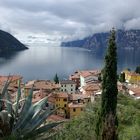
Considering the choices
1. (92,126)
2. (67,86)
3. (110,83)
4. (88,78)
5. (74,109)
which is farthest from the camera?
(88,78)

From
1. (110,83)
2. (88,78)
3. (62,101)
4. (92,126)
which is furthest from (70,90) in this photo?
(92,126)

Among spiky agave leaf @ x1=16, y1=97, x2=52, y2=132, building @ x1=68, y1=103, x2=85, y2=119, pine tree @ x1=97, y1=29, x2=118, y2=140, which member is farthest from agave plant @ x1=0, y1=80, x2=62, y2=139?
building @ x1=68, y1=103, x2=85, y2=119

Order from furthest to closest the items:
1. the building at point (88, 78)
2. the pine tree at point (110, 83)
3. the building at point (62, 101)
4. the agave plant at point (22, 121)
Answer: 1. the building at point (88, 78)
2. the building at point (62, 101)
3. the pine tree at point (110, 83)
4. the agave plant at point (22, 121)

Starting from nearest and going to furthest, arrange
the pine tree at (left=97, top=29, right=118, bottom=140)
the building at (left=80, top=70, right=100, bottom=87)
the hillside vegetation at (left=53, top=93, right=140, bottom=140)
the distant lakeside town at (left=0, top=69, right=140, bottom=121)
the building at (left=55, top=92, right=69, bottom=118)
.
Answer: the hillside vegetation at (left=53, top=93, right=140, bottom=140) < the pine tree at (left=97, top=29, right=118, bottom=140) < the distant lakeside town at (left=0, top=69, right=140, bottom=121) < the building at (left=55, top=92, right=69, bottom=118) < the building at (left=80, top=70, right=100, bottom=87)

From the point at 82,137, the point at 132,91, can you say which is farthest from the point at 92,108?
the point at 132,91

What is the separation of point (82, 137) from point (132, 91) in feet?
169

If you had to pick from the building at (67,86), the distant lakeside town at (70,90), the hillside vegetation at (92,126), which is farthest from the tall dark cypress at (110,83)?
the building at (67,86)

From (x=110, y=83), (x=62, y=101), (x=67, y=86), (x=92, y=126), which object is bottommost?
(x=67, y=86)

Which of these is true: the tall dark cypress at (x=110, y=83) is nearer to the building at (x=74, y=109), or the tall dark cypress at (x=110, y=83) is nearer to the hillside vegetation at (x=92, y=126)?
the hillside vegetation at (x=92, y=126)

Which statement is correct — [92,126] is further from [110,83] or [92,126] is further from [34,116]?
[34,116]

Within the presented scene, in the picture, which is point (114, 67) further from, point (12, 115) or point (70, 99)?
point (70, 99)

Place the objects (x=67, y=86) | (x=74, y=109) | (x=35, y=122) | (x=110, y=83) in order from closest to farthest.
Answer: (x=35, y=122) < (x=110, y=83) < (x=74, y=109) < (x=67, y=86)

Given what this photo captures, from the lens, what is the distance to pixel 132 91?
63250 millimetres

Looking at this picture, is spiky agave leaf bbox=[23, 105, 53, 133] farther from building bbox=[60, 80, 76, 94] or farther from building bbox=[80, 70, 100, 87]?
building bbox=[80, 70, 100, 87]
